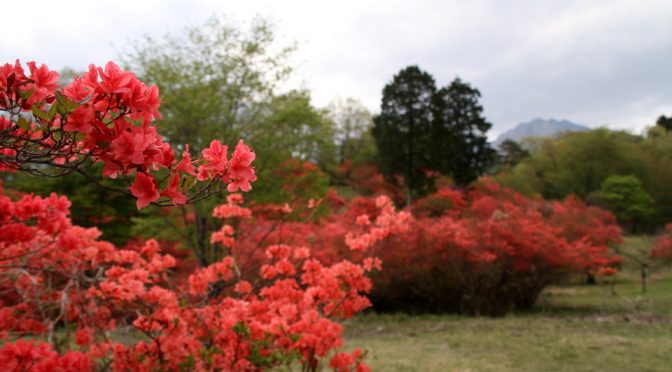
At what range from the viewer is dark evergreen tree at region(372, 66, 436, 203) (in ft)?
66.9

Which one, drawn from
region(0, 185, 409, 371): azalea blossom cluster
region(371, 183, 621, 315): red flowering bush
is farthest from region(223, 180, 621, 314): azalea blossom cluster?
region(0, 185, 409, 371): azalea blossom cluster

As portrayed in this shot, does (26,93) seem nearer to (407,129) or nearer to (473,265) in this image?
(473,265)

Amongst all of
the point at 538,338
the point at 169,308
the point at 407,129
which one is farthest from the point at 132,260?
the point at 407,129

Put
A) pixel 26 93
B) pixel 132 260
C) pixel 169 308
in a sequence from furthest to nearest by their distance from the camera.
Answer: pixel 132 260, pixel 169 308, pixel 26 93

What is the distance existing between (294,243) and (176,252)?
3651 millimetres

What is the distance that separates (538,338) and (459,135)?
1586cm

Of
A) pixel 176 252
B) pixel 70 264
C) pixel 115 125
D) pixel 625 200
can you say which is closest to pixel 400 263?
pixel 176 252

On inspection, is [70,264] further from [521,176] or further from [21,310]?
[521,176]

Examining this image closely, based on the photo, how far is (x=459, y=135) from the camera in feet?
71.4

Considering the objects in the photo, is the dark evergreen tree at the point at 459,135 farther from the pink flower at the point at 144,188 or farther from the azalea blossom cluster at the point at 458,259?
the pink flower at the point at 144,188

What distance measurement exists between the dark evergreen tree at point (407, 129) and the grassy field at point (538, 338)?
952 centimetres

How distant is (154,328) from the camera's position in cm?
256

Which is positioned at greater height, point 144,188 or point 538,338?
point 144,188

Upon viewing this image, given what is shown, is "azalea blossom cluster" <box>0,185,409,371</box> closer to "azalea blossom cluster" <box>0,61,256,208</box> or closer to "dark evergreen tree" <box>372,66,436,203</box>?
"azalea blossom cluster" <box>0,61,256,208</box>
